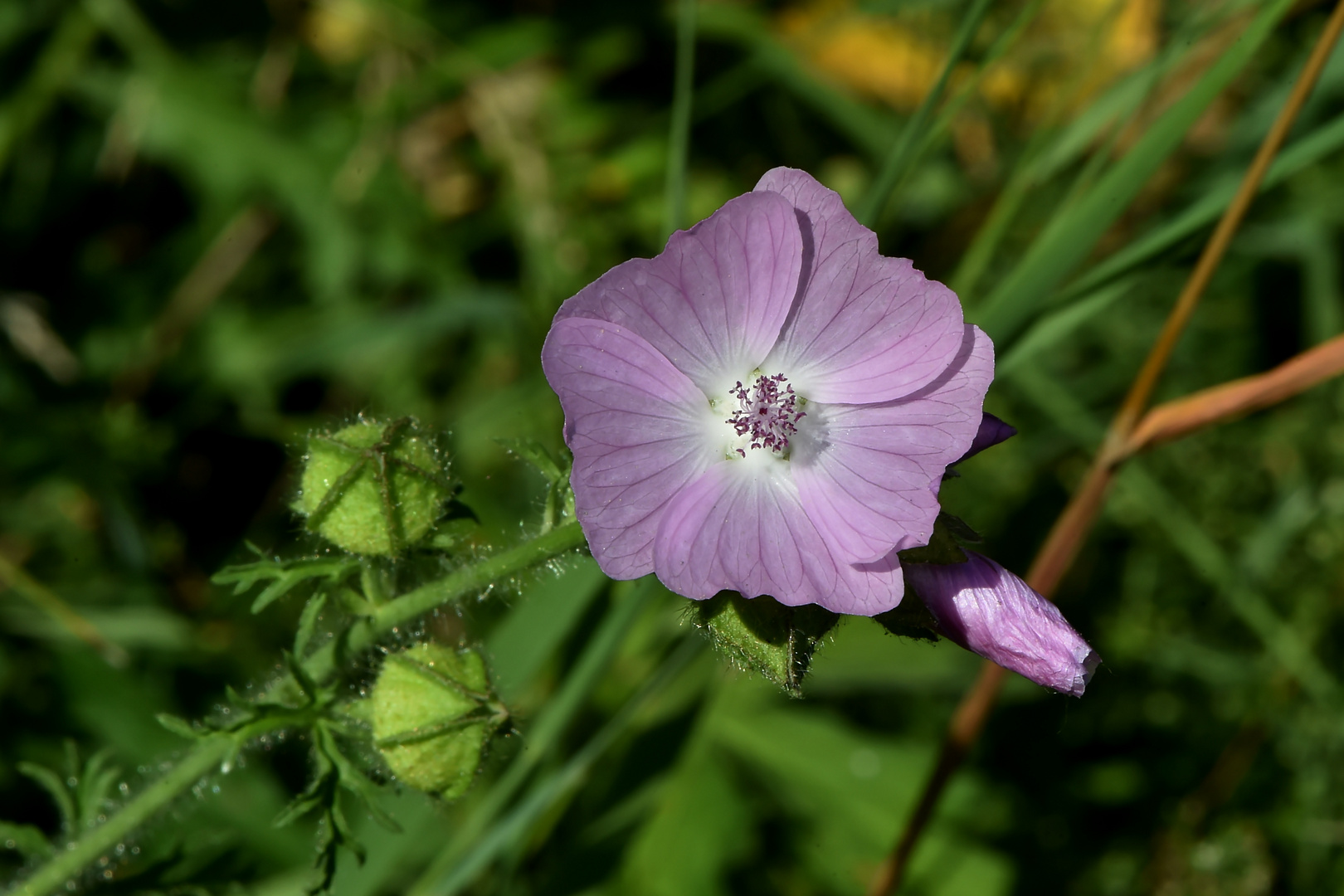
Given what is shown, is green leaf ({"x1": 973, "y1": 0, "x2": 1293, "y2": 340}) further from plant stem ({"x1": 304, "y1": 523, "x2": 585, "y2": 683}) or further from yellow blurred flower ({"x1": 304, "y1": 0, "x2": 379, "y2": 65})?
yellow blurred flower ({"x1": 304, "y1": 0, "x2": 379, "y2": 65})

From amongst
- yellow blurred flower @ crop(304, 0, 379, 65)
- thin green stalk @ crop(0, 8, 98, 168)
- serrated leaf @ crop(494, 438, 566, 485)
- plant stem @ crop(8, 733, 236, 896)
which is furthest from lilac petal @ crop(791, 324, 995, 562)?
thin green stalk @ crop(0, 8, 98, 168)

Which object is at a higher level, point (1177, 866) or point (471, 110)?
point (471, 110)

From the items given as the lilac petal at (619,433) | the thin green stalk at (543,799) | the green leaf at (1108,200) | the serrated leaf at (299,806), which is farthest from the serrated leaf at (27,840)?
the green leaf at (1108,200)

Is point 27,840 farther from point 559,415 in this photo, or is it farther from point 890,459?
point 559,415

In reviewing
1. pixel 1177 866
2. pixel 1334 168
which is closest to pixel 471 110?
pixel 1334 168

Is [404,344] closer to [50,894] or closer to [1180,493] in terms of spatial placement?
[50,894]
